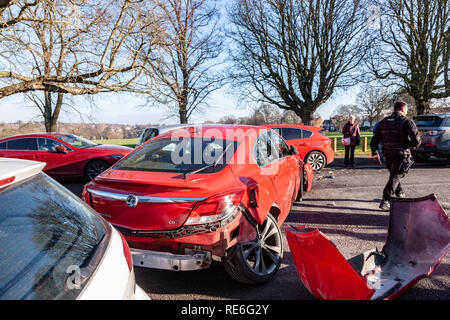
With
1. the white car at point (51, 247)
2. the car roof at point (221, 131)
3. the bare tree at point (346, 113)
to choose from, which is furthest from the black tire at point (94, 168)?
the bare tree at point (346, 113)

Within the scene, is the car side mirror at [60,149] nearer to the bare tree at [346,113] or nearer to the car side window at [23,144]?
the car side window at [23,144]

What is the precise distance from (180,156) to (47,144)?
7.95 meters

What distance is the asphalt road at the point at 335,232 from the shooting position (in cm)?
279

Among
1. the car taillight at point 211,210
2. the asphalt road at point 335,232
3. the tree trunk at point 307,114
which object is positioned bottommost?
the asphalt road at point 335,232

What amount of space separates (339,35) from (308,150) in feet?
35.4

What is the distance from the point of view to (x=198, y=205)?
250cm

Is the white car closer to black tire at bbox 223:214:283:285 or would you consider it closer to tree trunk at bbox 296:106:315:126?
black tire at bbox 223:214:283:285

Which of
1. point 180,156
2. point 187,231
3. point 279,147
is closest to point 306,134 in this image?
point 279,147

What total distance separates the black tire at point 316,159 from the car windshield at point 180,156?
286 inches

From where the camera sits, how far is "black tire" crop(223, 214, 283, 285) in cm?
265

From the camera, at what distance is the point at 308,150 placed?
10008mm

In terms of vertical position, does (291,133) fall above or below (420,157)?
above

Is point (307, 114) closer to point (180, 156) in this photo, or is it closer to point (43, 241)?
point (180, 156)
